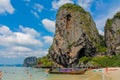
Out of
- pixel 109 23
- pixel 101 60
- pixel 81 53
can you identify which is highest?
pixel 109 23

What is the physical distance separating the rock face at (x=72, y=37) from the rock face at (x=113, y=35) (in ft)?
25.7

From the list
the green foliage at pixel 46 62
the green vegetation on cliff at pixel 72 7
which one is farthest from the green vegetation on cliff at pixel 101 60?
the green foliage at pixel 46 62

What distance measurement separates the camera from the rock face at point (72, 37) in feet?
441

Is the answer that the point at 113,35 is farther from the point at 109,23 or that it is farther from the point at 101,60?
the point at 101,60

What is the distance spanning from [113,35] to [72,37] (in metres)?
21.4

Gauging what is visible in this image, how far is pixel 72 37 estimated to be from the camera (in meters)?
140

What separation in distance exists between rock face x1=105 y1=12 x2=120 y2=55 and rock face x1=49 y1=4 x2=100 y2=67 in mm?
7823

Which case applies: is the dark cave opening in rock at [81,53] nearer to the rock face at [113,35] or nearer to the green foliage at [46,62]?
the rock face at [113,35]

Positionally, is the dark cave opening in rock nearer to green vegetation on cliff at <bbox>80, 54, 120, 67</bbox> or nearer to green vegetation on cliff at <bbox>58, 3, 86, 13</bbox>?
green vegetation on cliff at <bbox>80, 54, 120, 67</bbox>

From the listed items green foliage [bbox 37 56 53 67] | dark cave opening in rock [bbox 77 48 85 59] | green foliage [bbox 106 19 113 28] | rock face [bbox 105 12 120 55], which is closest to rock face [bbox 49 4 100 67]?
dark cave opening in rock [bbox 77 48 85 59]

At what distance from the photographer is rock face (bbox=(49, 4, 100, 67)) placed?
13450 centimetres

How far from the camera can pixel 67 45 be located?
140 meters

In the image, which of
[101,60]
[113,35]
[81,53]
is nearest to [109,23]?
[113,35]

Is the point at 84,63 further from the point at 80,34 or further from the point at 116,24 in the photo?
the point at 116,24
